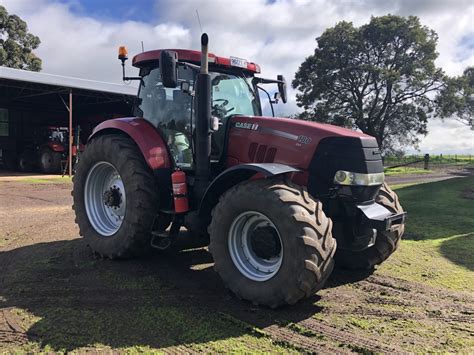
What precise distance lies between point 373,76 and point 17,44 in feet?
92.8

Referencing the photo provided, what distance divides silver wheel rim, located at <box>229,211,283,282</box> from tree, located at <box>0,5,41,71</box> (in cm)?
3601

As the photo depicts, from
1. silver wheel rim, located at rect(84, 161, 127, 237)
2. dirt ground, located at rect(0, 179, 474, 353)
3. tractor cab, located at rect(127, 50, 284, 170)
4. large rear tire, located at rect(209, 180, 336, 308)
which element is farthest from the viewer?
silver wheel rim, located at rect(84, 161, 127, 237)

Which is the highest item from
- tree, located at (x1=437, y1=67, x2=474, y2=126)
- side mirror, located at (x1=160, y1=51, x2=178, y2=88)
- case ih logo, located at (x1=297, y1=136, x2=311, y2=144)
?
tree, located at (x1=437, y1=67, x2=474, y2=126)

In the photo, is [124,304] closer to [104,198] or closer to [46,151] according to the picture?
[104,198]

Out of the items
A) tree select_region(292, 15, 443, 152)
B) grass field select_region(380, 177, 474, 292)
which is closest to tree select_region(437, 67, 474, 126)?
tree select_region(292, 15, 443, 152)

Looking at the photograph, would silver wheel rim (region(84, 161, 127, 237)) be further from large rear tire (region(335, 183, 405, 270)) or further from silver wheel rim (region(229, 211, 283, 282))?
large rear tire (region(335, 183, 405, 270))

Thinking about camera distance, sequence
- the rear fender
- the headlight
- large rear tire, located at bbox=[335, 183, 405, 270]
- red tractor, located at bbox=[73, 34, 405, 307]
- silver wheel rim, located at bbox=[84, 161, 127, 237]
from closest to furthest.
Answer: red tractor, located at bbox=[73, 34, 405, 307] → the rear fender → the headlight → large rear tire, located at bbox=[335, 183, 405, 270] → silver wheel rim, located at bbox=[84, 161, 127, 237]

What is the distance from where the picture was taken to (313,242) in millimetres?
3576

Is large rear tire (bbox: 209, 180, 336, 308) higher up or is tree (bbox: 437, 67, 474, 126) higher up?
tree (bbox: 437, 67, 474, 126)

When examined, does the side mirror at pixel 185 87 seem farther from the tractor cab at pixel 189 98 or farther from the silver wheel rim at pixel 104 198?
the silver wheel rim at pixel 104 198

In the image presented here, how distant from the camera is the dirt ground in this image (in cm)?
330

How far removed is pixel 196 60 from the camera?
16.6ft

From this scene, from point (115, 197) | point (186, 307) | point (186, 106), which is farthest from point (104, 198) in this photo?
point (186, 307)

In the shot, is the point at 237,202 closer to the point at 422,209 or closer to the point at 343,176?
the point at 343,176
